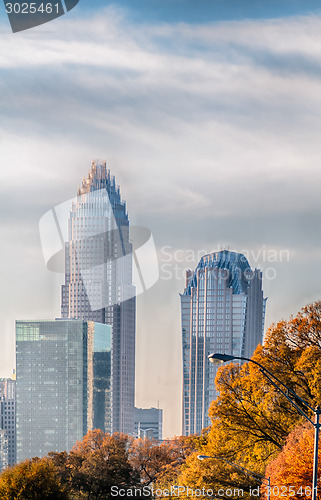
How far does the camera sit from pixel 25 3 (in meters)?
42.6

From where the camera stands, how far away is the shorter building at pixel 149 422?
555ft

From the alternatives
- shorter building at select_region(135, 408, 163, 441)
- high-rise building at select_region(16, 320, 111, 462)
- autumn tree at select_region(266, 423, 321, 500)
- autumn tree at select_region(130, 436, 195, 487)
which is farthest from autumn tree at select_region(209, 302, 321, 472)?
high-rise building at select_region(16, 320, 111, 462)

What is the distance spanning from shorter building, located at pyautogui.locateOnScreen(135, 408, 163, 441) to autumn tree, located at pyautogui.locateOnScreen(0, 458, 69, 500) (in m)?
121

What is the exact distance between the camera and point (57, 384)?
180375 mm

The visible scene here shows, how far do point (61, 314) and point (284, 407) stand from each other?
516 feet

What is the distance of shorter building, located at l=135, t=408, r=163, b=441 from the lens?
169m

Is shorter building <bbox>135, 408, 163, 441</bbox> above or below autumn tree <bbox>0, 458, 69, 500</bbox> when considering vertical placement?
below

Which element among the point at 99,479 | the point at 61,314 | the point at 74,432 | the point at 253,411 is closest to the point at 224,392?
the point at 253,411

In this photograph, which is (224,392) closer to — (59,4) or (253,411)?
(253,411)

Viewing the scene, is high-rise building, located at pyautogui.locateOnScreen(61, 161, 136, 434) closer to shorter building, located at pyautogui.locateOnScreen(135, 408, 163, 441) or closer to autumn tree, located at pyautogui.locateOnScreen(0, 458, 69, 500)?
shorter building, located at pyautogui.locateOnScreen(135, 408, 163, 441)

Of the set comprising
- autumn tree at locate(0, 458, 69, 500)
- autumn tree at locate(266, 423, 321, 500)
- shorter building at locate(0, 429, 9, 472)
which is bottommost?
shorter building at locate(0, 429, 9, 472)

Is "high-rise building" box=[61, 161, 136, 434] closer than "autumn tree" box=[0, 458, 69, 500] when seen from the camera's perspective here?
No

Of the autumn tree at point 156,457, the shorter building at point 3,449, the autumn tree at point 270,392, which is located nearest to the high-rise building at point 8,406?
the shorter building at point 3,449

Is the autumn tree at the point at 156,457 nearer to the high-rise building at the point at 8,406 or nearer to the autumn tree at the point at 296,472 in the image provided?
the autumn tree at the point at 296,472
